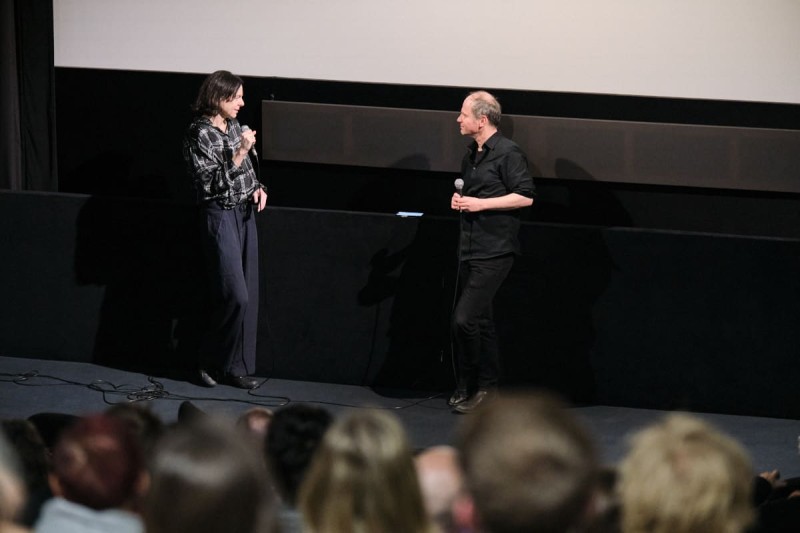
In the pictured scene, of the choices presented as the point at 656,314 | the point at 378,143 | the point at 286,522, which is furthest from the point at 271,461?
the point at 378,143

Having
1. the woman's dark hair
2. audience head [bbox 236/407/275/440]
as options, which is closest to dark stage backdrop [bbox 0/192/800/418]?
the woman's dark hair

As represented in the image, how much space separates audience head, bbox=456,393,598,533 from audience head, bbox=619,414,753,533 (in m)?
0.17

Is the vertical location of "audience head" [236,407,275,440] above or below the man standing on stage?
below

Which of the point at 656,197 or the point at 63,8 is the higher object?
the point at 63,8

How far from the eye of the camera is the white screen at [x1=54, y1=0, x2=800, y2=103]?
5520 mm

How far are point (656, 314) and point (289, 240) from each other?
180 cm

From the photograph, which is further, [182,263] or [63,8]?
[63,8]

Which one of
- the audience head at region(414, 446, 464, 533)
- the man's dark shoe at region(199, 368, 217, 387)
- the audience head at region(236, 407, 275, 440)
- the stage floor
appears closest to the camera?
the audience head at region(414, 446, 464, 533)

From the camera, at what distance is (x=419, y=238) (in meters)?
5.51

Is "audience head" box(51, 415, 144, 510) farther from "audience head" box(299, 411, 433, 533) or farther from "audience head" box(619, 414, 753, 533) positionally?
"audience head" box(619, 414, 753, 533)

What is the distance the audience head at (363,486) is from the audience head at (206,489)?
157 millimetres

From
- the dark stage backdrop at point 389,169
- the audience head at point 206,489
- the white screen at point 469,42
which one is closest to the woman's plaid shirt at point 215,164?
the dark stage backdrop at point 389,169

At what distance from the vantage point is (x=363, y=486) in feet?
6.38

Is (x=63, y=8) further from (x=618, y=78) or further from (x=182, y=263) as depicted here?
(x=618, y=78)
